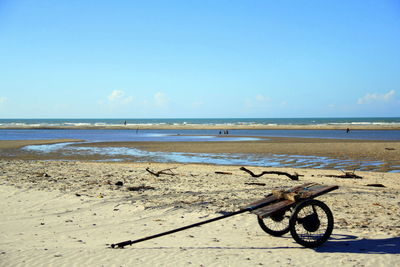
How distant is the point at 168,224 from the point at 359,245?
3769 millimetres

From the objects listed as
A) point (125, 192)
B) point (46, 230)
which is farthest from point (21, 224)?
point (125, 192)

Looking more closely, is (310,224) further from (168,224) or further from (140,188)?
(140,188)

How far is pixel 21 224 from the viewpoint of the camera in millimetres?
7633

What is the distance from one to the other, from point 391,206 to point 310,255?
463cm

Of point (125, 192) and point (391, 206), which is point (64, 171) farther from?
point (391, 206)

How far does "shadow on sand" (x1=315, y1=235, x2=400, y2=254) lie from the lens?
237 inches

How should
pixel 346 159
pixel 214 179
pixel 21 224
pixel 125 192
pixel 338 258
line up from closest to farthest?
Result: pixel 338 258
pixel 21 224
pixel 125 192
pixel 214 179
pixel 346 159

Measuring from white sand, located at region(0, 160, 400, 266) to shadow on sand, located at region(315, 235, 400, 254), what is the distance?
0.02 m

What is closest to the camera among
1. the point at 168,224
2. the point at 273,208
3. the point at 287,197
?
the point at 273,208

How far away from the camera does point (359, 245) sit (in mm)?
6293

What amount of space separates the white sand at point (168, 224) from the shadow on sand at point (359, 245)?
0.05 ft

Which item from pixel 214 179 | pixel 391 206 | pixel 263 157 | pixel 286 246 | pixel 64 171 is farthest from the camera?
pixel 263 157

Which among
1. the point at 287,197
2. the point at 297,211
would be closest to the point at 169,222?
the point at 287,197

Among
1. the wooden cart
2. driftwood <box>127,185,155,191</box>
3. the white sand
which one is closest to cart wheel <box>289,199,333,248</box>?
the wooden cart
